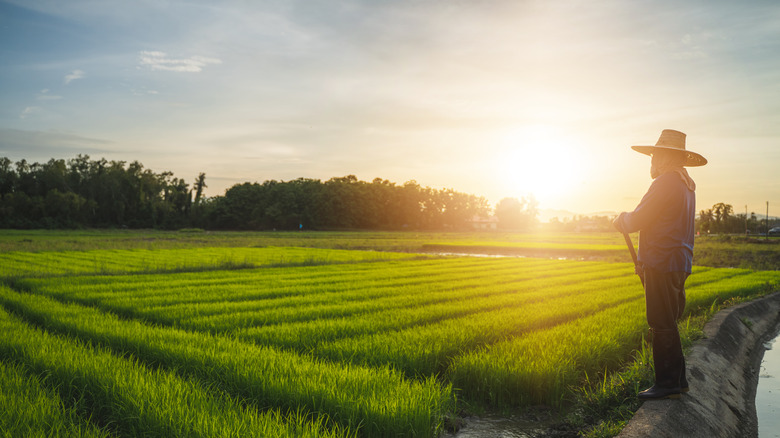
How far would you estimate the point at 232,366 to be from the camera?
15.6ft

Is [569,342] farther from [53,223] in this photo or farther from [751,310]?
[53,223]

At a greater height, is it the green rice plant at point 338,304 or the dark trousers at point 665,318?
the dark trousers at point 665,318

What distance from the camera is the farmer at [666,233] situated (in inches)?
148

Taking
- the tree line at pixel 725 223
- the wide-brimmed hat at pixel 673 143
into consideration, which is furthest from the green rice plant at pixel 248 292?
the tree line at pixel 725 223

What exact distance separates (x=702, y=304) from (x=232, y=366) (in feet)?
31.7

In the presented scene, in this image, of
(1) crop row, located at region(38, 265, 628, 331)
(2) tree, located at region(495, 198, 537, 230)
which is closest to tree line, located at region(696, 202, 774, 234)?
(2) tree, located at region(495, 198, 537, 230)

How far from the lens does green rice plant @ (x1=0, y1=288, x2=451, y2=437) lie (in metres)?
3.66

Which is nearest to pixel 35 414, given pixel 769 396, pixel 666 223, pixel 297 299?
pixel 666 223

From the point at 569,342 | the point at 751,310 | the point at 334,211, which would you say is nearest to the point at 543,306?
the point at 569,342

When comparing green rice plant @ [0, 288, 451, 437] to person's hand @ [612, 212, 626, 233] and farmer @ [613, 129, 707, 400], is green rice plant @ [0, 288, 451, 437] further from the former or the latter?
person's hand @ [612, 212, 626, 233]

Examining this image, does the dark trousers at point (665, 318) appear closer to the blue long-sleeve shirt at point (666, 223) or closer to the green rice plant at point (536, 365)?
the blue long-sleeve shirt at point (666, 223)

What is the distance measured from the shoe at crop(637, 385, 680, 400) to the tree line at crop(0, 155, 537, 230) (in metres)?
71.5

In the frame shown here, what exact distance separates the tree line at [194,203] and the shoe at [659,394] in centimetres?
7150

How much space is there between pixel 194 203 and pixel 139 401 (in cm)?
8388
